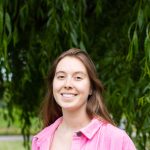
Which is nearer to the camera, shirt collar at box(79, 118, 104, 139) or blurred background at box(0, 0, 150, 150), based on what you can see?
A: shirt collar at box(79, 118, 104, 139)

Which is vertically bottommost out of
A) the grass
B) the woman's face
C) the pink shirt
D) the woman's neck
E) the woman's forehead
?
the grass

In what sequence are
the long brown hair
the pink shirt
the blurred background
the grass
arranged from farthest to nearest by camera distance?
the grass
the blurred background
the long brown hair
the pink shirt

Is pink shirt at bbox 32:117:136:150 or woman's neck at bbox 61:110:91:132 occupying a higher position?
woman's neck at bbox 61:110:91:132

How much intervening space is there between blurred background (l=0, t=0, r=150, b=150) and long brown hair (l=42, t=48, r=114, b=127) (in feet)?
1.74

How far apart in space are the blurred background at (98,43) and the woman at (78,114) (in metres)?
0.58

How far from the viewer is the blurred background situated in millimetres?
3150

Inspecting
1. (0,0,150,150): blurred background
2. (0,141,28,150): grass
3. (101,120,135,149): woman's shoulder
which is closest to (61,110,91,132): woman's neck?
(101,120,135,149): woman's shoulder

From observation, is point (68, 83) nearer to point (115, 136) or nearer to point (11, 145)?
point (115, 136)

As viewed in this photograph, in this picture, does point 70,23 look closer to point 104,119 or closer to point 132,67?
point 132,67

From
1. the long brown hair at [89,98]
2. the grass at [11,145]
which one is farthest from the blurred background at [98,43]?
the grass at [11,145]

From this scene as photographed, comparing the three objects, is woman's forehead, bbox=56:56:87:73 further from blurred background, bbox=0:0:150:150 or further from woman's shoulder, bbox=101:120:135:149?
blurred background, bbox=0:0:150:150

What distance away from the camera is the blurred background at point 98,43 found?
3.15 meters

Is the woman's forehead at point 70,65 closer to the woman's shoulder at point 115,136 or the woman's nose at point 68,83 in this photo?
the woman's nose at point 68,83

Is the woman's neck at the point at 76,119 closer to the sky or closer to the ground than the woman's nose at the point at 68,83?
closer to the ground
